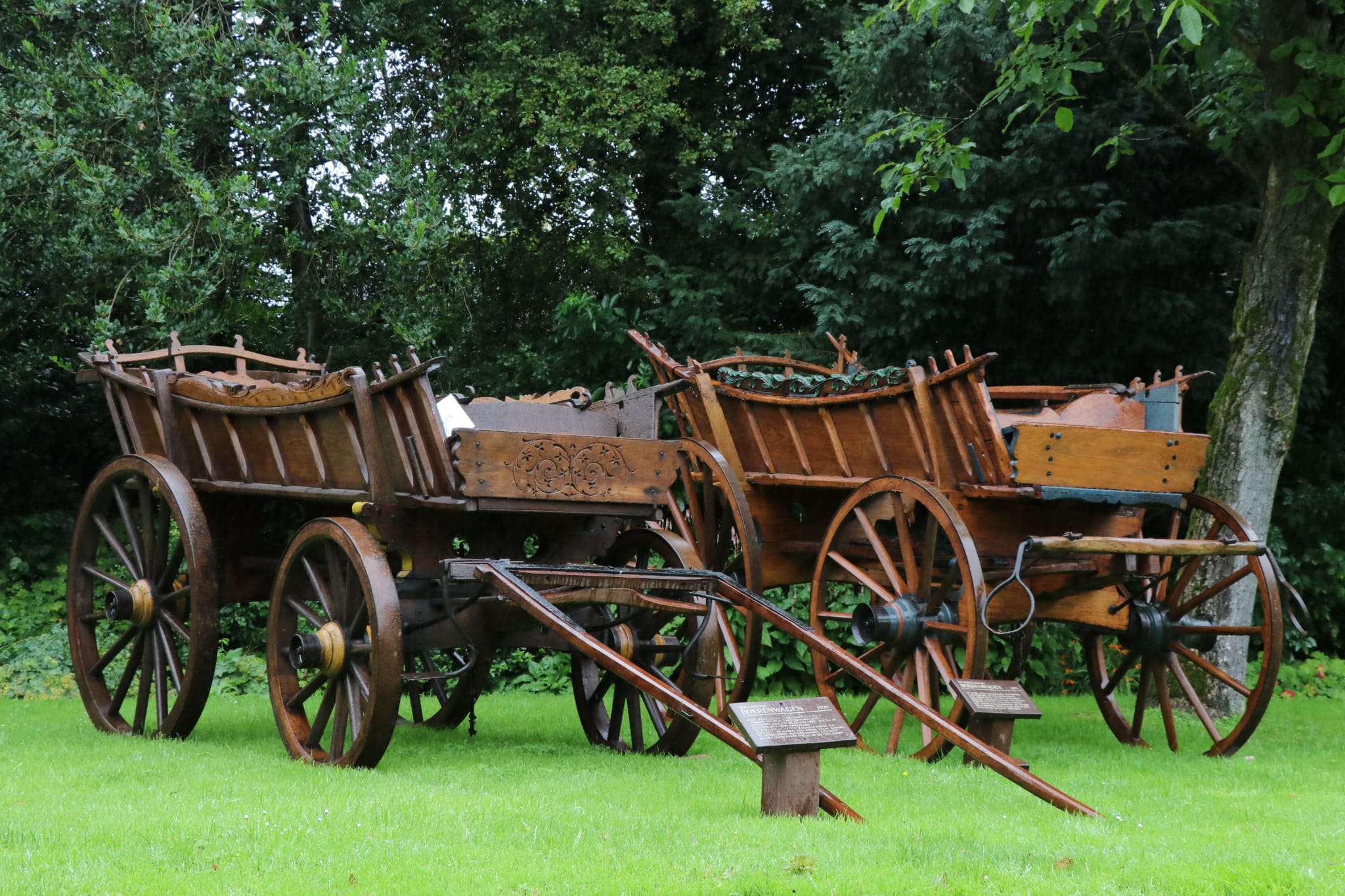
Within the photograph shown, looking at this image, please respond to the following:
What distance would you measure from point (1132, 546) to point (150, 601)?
4.73m

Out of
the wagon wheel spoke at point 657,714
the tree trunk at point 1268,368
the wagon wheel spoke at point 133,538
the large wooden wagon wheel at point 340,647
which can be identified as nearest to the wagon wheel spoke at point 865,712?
the wagon wheel spoke at point 657,714

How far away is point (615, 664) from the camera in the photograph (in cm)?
489

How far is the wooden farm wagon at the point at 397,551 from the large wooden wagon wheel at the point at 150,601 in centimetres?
1

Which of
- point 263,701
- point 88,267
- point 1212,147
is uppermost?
point 1212,147

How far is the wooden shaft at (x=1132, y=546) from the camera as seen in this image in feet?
19.9

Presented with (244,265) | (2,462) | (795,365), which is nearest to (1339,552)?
Answer: (795,365)

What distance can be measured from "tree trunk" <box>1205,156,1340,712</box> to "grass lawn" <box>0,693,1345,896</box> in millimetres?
1256

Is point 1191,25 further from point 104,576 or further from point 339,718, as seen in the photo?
point 104,576

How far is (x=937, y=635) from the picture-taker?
6.66 meters

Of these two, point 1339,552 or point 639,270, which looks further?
point 639,270

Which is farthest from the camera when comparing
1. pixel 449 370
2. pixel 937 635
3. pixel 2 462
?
pixel 449 370

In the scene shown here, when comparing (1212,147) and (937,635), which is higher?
(1212,147)

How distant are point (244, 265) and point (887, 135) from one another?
17.1 feet

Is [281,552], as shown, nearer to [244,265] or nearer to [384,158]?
[244,265]
